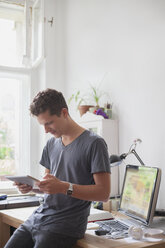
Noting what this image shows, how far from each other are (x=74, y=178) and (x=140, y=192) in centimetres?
63

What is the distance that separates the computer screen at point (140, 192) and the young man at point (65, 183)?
47cm

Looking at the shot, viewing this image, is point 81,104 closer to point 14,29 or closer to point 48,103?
point 14,29

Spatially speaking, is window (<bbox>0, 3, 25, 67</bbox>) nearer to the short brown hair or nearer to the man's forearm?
the short brown hair

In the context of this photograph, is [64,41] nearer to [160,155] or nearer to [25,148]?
[25,148]

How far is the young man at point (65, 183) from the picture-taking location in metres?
1.54

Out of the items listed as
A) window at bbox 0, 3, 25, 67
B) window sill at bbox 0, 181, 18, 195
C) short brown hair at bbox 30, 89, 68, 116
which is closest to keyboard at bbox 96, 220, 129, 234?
short brown hair at bbox 30, 89, 68, 116

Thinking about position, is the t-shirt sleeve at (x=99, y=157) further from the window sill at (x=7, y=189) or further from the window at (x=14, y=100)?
the window at (x=14, y=100)

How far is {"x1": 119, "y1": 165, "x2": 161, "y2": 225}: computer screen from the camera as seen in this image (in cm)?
196

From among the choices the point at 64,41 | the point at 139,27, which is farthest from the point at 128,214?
the point at 64,41

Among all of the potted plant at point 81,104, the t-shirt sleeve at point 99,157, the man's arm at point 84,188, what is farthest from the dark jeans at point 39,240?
the potted plant at point 81,104

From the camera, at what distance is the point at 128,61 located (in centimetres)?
251

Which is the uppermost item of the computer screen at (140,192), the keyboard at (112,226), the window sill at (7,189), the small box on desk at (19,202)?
the computer screen at (140,192)

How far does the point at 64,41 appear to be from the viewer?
3496 millimetres

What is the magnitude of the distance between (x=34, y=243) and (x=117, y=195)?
95 cm
